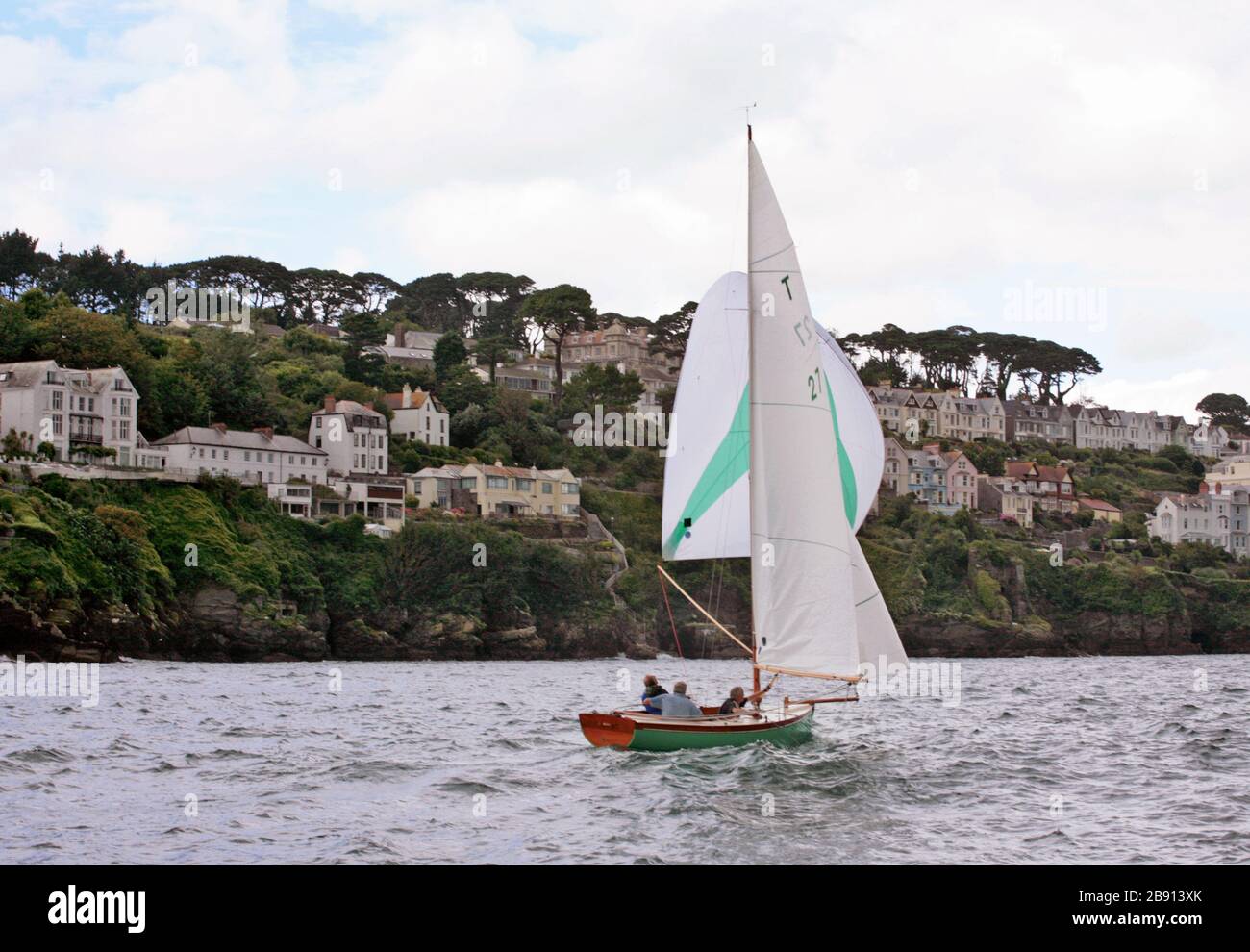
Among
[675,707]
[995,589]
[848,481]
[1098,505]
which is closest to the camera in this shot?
[675,707]

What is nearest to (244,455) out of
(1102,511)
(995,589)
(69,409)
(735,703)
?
(69,409)

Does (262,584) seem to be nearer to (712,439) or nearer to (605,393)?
(712,439)

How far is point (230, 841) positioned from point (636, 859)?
536cm

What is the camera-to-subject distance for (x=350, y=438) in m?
107

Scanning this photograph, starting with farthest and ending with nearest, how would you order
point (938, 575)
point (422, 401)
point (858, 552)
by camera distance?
point (422, 401), point (938, 575), point (858, 552)

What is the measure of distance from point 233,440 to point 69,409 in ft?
38.5

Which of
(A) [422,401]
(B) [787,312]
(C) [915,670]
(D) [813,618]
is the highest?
(A) [422,401]

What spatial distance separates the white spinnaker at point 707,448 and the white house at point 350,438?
7724cm

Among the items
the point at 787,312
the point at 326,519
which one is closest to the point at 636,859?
the point at 787,312

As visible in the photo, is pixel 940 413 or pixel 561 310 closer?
pixel 561 310

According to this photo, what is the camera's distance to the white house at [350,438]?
107m

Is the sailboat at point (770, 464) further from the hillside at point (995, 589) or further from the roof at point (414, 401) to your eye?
the roof at point (414, 401)

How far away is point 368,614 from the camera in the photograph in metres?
86.9
